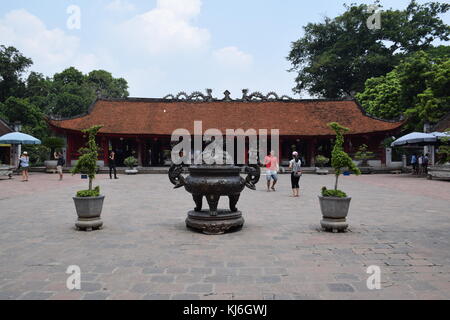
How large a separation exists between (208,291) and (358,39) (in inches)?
1727

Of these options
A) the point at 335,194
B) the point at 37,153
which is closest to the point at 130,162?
the point at 37,153

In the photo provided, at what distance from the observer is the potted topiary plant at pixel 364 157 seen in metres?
24.5

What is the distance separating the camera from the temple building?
25.3m

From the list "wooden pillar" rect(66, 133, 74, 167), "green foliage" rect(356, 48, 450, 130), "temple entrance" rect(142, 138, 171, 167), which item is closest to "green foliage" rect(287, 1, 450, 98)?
"green foliage" rect(356, 48, 450, 130)

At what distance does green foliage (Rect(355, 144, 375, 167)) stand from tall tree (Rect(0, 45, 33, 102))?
37.7m

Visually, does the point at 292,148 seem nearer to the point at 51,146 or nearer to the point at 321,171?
the point at 321,171

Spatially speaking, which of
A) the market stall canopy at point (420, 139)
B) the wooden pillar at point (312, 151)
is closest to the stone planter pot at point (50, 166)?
the wooden pillar at point (312, 151)

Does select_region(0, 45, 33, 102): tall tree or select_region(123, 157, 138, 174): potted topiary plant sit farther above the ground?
select_region(0, 45, 33, 102): tall tree

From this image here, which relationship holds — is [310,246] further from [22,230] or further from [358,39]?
[358,39]

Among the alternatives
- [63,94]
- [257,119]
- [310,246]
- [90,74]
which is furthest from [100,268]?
[90,74]

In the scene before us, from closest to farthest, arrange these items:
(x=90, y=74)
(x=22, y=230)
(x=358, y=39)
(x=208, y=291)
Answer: (x=208, y=291), (x=22, y=230), (x=358, y=39), (x=90, y=74)

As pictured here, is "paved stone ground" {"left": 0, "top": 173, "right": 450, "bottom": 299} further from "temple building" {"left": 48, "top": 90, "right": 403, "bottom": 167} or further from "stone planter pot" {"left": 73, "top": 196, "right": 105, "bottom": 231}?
"temple building" {"left": 48, "top": 90, "right": 403, "bottom": 167}

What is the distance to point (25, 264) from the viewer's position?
437cm
